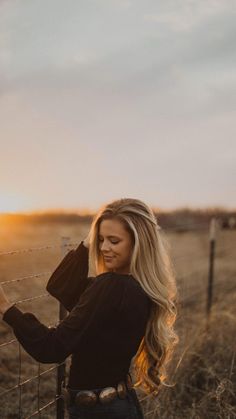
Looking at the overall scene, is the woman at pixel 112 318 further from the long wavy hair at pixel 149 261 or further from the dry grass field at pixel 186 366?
the dry grass field at pixel 186 366

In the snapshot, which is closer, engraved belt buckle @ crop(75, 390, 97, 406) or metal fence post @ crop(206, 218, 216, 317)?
engraved belt buckle @ crop(75, 390, 97, 406)

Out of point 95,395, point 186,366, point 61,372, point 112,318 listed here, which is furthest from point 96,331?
point 186,366

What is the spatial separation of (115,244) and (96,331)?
0.42 meters

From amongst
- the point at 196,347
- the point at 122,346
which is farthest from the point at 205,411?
the point at 122,346

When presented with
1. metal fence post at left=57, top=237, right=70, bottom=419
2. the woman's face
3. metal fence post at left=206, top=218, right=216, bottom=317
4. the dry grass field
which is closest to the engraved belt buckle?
the woman's face

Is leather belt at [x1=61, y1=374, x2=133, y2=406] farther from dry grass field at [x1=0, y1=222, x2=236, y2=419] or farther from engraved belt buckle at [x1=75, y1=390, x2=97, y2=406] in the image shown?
dry grass field at [x1=0, y1=222, x2=236, y2=419]

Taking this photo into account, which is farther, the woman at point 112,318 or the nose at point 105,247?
the nose at point 105,247

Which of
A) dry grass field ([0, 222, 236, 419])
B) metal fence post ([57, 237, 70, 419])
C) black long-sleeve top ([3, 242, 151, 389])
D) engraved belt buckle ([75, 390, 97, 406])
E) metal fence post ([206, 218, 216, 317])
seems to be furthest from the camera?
metal fence post ([206, 218, 216, 317])

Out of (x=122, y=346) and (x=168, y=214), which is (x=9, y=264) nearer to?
(x=122, y=346)

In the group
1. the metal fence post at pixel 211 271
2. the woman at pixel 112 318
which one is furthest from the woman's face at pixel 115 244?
the metal fence post at pixel 211 271

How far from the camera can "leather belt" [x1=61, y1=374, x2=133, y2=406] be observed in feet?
7.59

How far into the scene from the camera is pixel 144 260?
237cm

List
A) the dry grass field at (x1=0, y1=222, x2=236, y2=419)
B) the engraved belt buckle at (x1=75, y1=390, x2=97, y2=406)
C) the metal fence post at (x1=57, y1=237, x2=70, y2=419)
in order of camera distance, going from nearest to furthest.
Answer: the engraved belt buckle at (x1=75, y1=390, x2=97, y2=406) → the metal fence post at (x1=57, y1=237, x2=70, y2=419) → the dry grass field at (x1=0, y1=222, x2=236, y2=419)

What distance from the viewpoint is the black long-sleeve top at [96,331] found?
6.81ft
